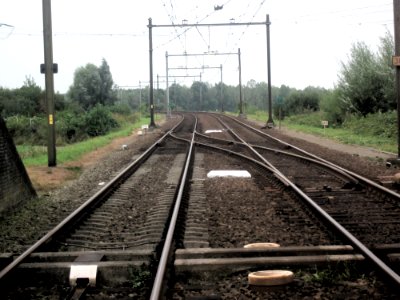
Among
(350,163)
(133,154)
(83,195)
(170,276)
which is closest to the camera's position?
(170,276)

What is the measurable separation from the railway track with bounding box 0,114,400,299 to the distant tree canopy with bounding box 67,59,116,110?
63.4 m

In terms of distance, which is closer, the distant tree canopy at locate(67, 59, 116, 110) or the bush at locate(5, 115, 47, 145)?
the bush at locate(5, 115, 47, 145)

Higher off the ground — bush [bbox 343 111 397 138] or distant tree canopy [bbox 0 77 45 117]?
distant tree canopy [bbox 0 77 45 117]

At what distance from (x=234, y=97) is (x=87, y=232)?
155 meters

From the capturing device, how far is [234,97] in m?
160

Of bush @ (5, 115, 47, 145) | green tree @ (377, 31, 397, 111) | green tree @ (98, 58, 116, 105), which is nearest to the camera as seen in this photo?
green tree @ (377, 31, 397, 111)

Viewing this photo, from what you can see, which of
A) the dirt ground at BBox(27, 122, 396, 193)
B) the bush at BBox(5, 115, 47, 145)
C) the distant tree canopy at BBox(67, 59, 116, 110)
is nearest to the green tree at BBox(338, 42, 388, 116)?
the dirt ground at BBox(27, 122, 396, 193)

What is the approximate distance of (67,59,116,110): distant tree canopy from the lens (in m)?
73.5

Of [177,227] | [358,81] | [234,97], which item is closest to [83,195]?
[177,227]

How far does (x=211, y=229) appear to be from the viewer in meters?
6.92

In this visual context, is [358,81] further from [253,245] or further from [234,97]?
[234,97]

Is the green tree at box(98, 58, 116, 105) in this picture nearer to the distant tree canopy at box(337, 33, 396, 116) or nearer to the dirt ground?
the distant tree canopy at box(337, 33, 396, 116)

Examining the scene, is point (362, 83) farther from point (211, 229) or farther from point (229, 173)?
point (211, 229)

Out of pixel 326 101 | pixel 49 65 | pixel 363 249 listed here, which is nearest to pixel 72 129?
pixel 326 101
